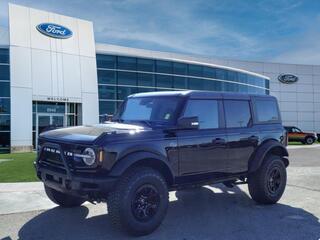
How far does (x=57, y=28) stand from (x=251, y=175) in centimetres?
2214

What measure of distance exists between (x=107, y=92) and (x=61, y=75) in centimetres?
380

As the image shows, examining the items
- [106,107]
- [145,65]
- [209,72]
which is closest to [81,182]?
[106,107]

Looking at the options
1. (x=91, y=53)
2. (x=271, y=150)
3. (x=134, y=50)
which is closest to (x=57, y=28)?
(x=91, y=53)

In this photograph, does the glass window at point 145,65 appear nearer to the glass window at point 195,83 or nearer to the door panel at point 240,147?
the glass window at point 195,83

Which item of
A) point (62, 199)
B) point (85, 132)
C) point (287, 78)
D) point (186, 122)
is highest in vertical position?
point (287, 78)

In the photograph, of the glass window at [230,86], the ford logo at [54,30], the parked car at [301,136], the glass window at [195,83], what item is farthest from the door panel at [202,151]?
the parked car at [301,136]

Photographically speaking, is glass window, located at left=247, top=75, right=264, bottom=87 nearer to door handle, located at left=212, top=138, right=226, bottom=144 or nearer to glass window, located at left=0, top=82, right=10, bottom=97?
glass window, located at left=0, top=82, right=10, bottom=97

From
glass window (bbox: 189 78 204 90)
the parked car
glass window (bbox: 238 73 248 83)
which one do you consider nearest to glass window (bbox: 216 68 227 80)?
glass window (bbox: 189 78 204 90)

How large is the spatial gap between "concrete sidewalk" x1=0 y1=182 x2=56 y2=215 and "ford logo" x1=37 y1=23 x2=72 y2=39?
18111mm

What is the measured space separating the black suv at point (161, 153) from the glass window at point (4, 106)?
61.0ft

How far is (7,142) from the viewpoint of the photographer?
23672mm

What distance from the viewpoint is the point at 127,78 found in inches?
1133

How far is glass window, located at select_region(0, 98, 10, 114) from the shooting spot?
23672mm

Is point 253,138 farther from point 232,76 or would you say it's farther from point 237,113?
point 232,76
